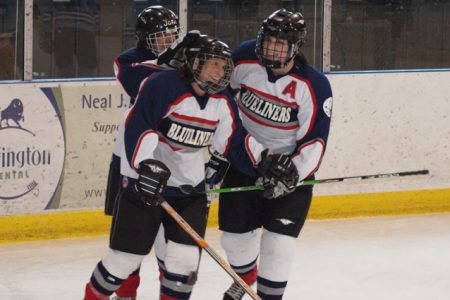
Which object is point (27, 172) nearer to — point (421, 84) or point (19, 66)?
point (19, 66)

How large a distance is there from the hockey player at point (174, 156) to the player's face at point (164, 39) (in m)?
0.39

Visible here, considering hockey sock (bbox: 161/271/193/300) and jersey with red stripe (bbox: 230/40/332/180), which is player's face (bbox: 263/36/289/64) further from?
hockey sock (bbox: 161/271/193/300)

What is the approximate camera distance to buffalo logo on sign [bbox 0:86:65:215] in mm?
5387

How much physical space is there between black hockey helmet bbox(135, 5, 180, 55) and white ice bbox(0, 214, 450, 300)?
1106 mm

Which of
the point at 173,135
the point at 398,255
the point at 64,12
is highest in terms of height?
the point at 64,12

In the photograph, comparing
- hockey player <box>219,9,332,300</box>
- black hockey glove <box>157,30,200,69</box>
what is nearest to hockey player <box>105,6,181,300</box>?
black hockey glove <box>157,30,200,69</box>

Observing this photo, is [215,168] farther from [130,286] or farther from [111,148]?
[111,148]

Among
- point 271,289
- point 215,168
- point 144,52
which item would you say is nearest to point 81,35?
point 144,52

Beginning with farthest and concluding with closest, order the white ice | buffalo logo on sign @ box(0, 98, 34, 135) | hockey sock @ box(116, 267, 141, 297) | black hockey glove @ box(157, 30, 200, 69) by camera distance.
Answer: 1. buffalo logo on sign @ box(0, 98, 34, 135)
2. the white ice
3. hockey sock @ box(116, 267, 141, 297)
4. black hockey glove @ box(157, 30, 200, 69)

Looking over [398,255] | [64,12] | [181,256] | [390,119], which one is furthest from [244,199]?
[390,119]

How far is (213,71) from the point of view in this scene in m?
3.68

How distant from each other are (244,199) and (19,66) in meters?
1.79

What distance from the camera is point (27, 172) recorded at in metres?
5.46

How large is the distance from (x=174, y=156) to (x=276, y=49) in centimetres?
49
